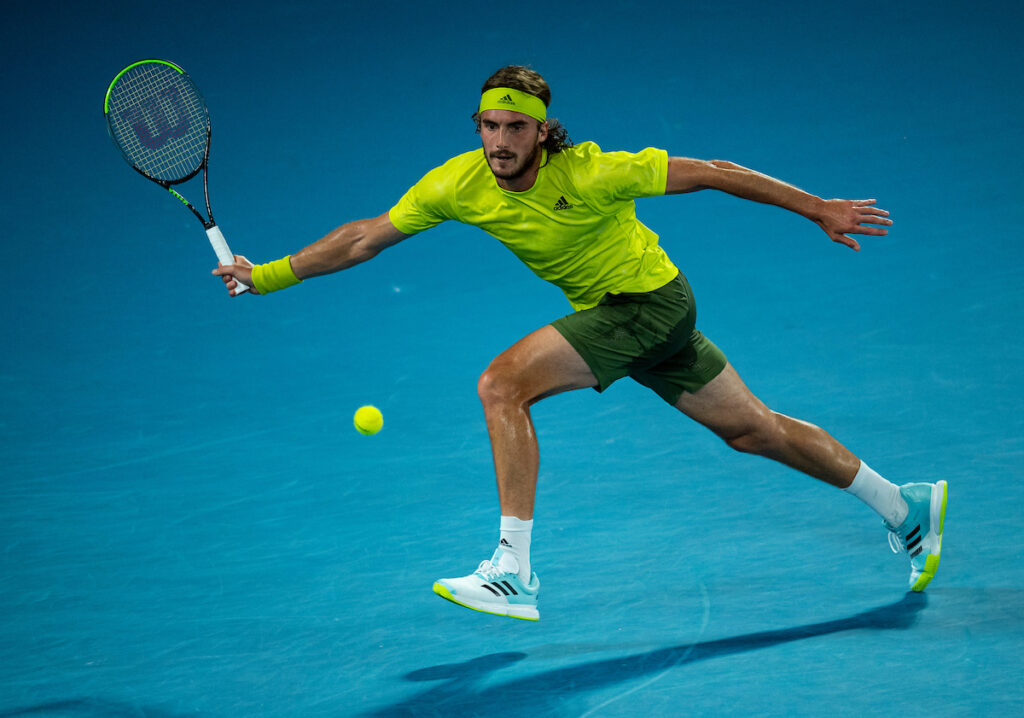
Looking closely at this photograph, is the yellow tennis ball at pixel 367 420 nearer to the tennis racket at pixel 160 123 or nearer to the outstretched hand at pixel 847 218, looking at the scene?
the tennis racket at pixel 160 123

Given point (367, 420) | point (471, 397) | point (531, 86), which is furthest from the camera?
point (471, 397)

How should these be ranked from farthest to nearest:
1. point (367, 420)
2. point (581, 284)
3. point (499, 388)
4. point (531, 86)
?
point (367, 420) → point (581, 284) → point (531, 86) → point (499, 388)

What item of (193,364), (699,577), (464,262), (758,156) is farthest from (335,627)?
(758,156)

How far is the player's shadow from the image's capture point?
11.7 feet

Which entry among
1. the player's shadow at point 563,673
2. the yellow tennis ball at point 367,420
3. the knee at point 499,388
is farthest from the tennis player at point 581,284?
the yellow tennis ball at point 367,420

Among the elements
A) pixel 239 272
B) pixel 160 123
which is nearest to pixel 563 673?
pixel 239 272

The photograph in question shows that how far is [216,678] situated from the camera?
150 inches

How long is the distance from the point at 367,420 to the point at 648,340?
5.42 feet

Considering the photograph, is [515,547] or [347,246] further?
[347,246]

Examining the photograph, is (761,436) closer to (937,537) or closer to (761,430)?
(761,430)

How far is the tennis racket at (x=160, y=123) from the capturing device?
16.3ft

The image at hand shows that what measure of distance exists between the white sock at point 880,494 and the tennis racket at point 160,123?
2767 millimetres

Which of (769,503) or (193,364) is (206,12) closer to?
(193,364)

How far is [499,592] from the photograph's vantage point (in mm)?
3789
